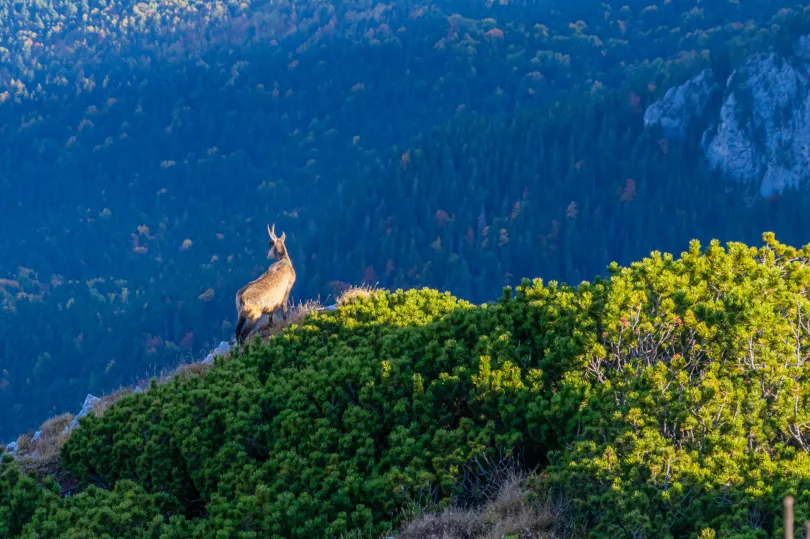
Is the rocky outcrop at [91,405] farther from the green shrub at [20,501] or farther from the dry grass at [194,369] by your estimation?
the green shrub at [20,501]

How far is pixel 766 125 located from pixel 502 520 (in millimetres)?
90327

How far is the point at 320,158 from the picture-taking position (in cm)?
12556

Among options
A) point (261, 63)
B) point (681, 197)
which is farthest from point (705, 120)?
point (261, 63)

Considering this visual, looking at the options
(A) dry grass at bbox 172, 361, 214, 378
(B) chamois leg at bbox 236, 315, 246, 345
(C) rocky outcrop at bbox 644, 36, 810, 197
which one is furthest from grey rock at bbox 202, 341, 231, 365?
(C) rocky outcrop at bbox 644, 36, 810, 197

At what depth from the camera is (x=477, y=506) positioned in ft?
24.4

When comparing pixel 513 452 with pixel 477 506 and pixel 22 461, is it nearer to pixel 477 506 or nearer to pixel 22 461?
pixel 477 506

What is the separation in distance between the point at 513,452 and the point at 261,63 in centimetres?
14201

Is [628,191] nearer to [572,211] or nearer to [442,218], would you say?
[572,211]

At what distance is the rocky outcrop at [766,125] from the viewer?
285 feet

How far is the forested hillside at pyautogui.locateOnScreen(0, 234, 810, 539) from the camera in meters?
6.65

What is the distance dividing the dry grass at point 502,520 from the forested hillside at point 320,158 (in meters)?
71.1

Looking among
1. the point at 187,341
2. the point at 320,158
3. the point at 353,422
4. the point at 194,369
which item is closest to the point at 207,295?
the point at 187,341

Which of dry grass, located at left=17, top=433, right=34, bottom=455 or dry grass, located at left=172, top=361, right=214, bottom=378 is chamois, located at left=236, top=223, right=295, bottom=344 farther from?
dry grass, located at left=17, top=433, right=34, bottom=455

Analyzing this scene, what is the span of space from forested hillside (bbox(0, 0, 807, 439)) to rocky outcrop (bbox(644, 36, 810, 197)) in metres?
1.84
